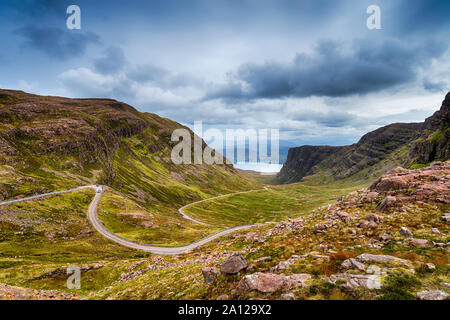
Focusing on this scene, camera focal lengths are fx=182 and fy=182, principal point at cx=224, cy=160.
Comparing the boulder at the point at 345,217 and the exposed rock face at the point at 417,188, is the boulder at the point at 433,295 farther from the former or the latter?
the exposed rock face at the point at 417,188

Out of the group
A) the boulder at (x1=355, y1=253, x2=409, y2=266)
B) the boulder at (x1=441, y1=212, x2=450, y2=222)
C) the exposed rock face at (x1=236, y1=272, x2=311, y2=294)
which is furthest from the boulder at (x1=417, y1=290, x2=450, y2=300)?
the boulder at (x1=441, y1=212, x2=450, y2=222)

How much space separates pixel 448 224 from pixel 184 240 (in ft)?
259

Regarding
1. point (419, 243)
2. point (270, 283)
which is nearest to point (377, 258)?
point (419, 243)

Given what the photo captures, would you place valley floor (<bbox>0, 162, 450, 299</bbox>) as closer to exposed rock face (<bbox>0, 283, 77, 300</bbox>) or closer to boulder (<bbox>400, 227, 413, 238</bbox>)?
boulder (<bbox>400, 227, 413, 238</bbox>)

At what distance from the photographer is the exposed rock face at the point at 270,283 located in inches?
555

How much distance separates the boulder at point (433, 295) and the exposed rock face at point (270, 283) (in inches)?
A: 259

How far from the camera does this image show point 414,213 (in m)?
25.1

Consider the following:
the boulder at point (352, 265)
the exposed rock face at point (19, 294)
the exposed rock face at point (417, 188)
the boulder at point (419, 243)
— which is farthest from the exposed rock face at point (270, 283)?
the exposed rock face at point (19, 294)

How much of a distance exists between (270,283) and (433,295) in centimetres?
969

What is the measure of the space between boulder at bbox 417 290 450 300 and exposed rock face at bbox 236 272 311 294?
21.6 feet

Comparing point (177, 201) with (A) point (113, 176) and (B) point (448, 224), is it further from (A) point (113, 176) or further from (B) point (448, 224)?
(B) point (448, 224)
